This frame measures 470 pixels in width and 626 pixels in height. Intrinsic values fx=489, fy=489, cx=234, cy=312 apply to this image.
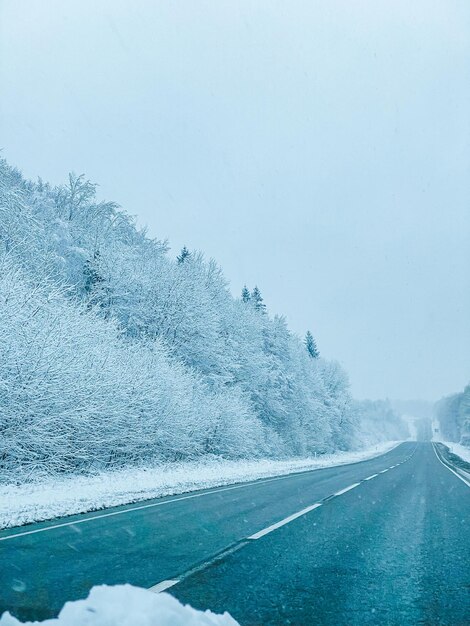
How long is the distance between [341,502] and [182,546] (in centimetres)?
636

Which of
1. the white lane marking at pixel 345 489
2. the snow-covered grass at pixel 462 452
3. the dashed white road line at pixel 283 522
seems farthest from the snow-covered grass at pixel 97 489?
the snow-covered grass at pixel 462 452

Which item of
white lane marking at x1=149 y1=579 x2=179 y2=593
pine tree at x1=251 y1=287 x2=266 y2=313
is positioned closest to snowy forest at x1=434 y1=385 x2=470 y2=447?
pine tree at x1=251 y1=287 x2=266 y2=313

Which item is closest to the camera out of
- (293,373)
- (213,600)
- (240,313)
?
(213,600)

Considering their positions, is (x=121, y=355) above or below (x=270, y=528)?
above

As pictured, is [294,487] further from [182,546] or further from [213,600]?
[213,600]

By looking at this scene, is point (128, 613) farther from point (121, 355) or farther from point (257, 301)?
point (257, 301)

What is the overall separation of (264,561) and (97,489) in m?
8.41

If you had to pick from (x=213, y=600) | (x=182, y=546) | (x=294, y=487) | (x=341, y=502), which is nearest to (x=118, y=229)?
(x=294, y=487)

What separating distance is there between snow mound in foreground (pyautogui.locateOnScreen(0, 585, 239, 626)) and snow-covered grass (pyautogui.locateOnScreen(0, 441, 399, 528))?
591 centimetres

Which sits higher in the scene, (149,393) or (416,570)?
(149,393)

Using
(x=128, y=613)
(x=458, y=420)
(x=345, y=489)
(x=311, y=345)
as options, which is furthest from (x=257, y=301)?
(x=458, y=420)

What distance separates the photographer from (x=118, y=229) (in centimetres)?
3512

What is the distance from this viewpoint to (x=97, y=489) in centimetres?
1303

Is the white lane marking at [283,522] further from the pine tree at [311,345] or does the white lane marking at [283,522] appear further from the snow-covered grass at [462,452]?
the pine tree at [311,345]
